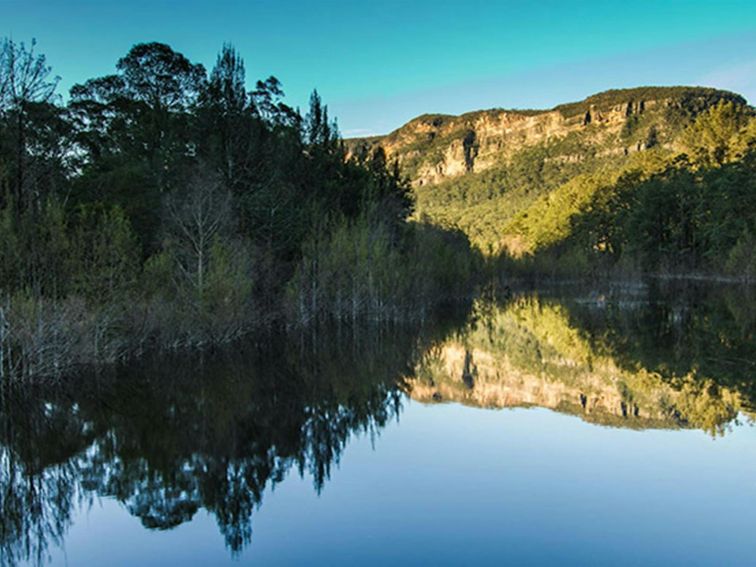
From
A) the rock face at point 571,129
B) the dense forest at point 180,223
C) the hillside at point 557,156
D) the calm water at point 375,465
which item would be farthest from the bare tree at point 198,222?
the rock face at point 571,129

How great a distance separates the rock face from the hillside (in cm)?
29

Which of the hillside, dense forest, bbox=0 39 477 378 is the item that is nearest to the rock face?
the hillside

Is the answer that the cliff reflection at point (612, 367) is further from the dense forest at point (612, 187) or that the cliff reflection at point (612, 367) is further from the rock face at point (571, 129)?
the rock face at point (571, 129)

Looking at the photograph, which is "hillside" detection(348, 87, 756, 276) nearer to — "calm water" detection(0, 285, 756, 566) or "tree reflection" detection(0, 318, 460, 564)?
"calm water" detection(0, 285, 756, 566)

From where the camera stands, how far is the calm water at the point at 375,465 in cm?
686

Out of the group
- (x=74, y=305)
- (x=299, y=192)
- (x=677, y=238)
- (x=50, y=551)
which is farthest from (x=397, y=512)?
(x=677, y=238)

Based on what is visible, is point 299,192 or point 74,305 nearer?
point 74,305

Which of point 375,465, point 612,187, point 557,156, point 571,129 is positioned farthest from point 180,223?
point 571,129

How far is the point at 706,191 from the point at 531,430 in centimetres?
6451

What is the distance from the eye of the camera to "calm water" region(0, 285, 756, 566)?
270 inches

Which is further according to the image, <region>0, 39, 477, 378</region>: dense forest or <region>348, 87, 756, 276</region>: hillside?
<region>348, 87, 756, 276</region>: hillside

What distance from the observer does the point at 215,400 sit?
1303cm

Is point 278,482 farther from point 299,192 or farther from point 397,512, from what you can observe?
point 299,192

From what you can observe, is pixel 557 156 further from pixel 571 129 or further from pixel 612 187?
pixel 612 187
